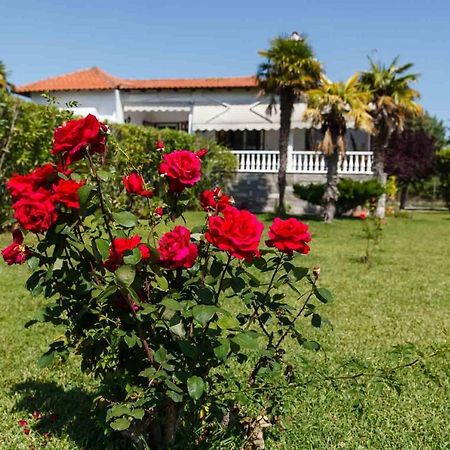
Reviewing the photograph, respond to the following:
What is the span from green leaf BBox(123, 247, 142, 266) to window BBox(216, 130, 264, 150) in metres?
29.0

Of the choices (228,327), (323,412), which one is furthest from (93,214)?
(323,412)

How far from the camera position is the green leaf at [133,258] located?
2.17 meters

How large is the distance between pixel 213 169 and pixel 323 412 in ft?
70.8

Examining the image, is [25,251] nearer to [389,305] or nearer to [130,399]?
[130,399]

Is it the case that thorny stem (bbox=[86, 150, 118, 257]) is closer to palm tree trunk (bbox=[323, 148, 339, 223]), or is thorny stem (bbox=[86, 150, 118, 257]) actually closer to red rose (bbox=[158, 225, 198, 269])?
red rose (bbox=[158, 225, 198, 269])

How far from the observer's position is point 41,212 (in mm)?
2035

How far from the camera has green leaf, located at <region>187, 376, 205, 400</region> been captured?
7.22 feet

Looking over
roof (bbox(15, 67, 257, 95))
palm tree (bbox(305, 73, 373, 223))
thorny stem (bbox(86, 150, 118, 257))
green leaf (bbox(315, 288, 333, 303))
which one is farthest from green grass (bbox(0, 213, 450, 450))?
roof (bbox(15, 67, 257, 95))

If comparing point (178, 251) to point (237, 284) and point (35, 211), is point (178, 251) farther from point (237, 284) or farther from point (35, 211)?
point (35, 211)

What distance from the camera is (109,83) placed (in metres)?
30.2

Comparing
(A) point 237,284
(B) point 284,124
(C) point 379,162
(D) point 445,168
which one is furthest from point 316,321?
(D) point 445,168

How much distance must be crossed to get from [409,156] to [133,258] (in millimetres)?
35745

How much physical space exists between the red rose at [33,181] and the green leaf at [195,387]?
951mm

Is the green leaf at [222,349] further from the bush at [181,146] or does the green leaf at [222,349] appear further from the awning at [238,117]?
the awning at [238,117]
